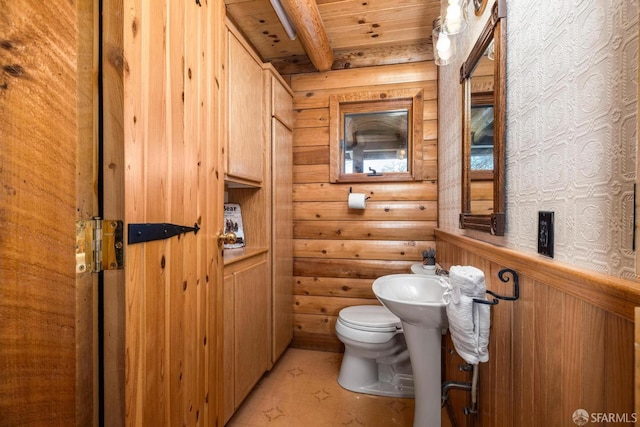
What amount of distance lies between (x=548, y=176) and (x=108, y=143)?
106cm

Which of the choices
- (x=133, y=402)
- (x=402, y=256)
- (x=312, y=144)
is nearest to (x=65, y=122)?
(x=133, y=402)

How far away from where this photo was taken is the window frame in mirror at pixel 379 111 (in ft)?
7.39

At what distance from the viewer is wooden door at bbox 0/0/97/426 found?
0.52 meters

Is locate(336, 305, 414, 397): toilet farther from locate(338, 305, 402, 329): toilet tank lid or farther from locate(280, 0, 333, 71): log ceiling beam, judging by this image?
locate(280, 0, 333, 71): log ceiling beam

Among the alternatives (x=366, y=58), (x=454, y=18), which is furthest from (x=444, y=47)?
(x=366, y=58)

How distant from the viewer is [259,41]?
2281 mm

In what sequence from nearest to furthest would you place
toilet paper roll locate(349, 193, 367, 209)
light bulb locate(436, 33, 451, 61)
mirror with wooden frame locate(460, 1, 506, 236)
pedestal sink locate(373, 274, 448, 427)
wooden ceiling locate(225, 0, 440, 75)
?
mirror with wooden frame locate(460, 1, 506, 236)
pedestal sink locate(373, 274, 448, 427)
light bulb locate(436, 33, 451, 61)
wooden ceiling locate(225, 0, 440, 75)
toilet paper roll locate(349, 193, 367, 209)

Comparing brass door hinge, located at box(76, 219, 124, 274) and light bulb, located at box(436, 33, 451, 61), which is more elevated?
light bulb, located at box(436, 33, 451, 61)

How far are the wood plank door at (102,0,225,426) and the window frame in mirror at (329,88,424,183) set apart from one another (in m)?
1.32

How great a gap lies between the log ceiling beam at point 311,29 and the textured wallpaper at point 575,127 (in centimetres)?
113

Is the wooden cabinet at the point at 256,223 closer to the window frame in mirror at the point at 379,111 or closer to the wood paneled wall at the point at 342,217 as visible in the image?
the wood paneled wall at the point at 342,217

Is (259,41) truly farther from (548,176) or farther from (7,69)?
(548,176)

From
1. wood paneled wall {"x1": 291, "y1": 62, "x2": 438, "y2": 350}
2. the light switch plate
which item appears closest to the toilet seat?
wood paneled wall {"x1": 291, "y1": 62, "x2": 438, "y2": 350}

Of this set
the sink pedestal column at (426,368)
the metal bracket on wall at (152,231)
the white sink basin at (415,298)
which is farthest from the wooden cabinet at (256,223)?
the sink pedestal column at (426,368)
